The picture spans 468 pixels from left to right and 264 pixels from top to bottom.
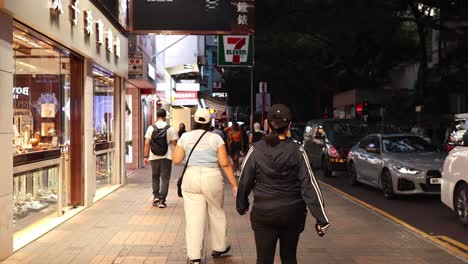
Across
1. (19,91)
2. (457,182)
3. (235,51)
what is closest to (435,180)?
(457,182)

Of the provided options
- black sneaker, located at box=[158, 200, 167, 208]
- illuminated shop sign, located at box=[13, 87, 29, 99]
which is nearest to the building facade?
illuminated shop sign, located at box=[13, 87, 29, 99]

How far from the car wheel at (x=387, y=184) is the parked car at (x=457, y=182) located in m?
2.67

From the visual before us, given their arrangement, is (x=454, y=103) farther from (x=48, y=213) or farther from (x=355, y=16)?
(x=48, y=213)

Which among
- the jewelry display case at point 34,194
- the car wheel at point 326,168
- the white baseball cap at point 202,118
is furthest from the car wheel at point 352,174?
the white baseball cap at point 202,118

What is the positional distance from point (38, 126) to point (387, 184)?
23.6 ft

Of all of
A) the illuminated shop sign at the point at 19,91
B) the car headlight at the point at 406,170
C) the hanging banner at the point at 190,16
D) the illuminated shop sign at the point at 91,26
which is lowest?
the car headlight at the point at 406,170

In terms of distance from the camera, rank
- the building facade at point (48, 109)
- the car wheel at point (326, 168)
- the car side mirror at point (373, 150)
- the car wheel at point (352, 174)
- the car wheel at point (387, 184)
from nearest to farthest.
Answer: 1. the building facade at point (48, 109)
2. the car wheel at point (387, 184)
3. the car side mirror at point (373, 150)
4. the car wheel at point (352, 174)
5. the car wheel at point (326, 168)

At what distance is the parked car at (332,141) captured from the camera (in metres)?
17.6

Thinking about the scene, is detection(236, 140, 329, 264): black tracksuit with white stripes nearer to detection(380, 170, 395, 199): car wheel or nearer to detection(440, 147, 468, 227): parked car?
detection(440, 147, 468, 227): parked car

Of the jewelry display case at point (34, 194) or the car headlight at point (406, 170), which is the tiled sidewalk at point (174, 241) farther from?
the car headlight at point (406, 170)

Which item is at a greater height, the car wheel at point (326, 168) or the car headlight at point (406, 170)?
the car headlight at point (406, 170)

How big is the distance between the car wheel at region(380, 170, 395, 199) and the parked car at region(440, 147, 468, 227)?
105 inches

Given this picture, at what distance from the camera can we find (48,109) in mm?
9547

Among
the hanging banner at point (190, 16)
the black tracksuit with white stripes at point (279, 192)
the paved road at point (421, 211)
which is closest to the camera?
the black tracksuit with white stripes at point (279, 192)
